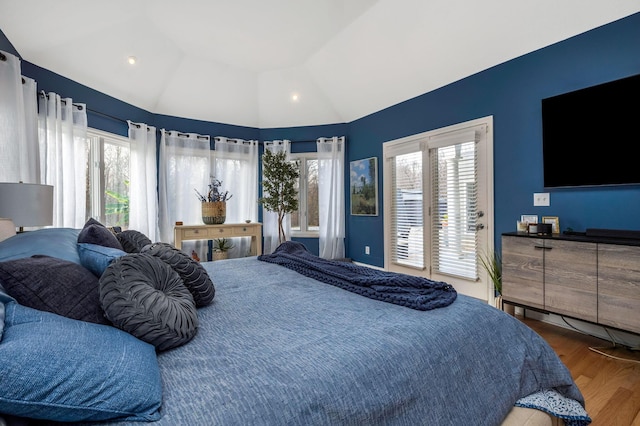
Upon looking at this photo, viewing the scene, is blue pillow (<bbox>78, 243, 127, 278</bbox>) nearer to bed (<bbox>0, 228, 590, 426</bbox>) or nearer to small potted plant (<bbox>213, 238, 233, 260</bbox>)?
bed (<bbox>0, 228, 590, 426</bbox>)

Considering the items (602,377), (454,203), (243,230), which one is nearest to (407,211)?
(454,203)

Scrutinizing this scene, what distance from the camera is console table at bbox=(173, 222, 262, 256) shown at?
175 inches

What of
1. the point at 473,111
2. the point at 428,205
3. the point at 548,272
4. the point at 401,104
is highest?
the point at 401,104

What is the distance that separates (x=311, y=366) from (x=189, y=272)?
0.79 metres

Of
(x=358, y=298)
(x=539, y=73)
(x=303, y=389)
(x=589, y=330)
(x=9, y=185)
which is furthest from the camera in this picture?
(x=539, y=73)

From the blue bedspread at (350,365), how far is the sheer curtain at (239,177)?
3.89 meters

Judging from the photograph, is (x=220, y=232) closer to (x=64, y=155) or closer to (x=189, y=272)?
(x=64, y=155)

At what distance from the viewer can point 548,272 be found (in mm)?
2475

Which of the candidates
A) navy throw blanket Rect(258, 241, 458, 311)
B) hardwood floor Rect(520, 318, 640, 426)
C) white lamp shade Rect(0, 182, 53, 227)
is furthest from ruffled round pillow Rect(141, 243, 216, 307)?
hardwood floor Rect(520, 318, 640, 426)

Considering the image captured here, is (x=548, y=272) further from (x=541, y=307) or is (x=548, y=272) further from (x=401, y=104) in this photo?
(x=401, y=104)

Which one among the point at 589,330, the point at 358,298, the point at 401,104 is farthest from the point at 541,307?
the point at 401,104

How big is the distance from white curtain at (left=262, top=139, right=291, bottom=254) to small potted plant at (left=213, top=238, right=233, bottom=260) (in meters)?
0.63

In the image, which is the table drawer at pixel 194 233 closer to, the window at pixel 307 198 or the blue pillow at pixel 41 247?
the window at pixel 307 198

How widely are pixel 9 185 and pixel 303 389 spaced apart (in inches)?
96.7
